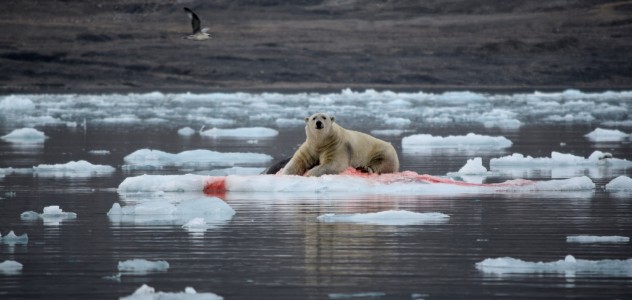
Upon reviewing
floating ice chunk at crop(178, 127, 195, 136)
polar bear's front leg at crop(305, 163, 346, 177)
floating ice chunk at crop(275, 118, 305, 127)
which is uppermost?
floating ice chunk at crop(275, 118, 305, 127)

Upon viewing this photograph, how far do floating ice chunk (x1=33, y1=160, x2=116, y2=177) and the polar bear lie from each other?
8.04 ft

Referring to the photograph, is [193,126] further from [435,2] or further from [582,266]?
[435,2]

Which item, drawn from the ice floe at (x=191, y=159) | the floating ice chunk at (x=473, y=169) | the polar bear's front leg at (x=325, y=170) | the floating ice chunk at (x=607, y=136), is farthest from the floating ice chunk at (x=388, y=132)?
the polar bear's front leg at (x=325, y=170)

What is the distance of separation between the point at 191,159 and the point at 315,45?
52.8m

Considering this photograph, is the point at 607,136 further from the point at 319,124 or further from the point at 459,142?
the point at 319,124

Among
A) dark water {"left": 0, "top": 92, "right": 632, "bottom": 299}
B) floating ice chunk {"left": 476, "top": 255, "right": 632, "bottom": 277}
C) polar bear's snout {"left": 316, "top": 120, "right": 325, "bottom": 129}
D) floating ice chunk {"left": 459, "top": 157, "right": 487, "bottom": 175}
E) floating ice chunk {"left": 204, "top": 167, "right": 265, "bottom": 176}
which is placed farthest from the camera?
floating ice chunk {"left": 204, "top": 167, "right": 265, "bottom": 176}

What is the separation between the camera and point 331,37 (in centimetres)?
7062

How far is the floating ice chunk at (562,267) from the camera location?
6383mm

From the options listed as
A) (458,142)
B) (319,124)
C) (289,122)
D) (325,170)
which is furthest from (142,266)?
(289,122)

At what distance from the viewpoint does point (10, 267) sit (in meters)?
6.60

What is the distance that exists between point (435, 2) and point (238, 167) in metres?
65.9

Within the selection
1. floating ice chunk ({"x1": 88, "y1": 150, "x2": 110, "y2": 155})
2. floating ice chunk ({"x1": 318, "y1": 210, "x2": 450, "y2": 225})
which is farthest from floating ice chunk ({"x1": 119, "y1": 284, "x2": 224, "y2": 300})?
floating ice chunk ({"x1": 88, "y1": 150, "x2": 110, "y2": 155})

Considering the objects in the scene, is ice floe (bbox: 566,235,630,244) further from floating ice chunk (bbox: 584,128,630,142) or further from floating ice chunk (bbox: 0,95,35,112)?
floating ice chunk (bbox: 0,95,35,112)

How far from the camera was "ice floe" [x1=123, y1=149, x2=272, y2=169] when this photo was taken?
A: 14.8 meters
